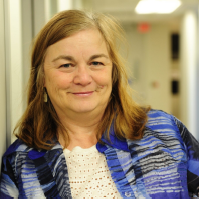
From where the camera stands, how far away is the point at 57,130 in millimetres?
1362

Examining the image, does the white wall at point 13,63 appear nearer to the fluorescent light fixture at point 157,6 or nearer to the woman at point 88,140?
the woman at point 88,140

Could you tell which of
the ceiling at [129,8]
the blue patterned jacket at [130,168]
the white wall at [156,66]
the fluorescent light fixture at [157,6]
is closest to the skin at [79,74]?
the blue patterned jacket at [130,168]

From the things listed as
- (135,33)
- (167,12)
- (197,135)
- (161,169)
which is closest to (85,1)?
(167,12)

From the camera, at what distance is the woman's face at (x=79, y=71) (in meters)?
1.19

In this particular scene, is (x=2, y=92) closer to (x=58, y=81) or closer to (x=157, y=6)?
(x=58, y=81)

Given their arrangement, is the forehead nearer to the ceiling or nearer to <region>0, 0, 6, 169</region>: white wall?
<region>0, 0, 6, 169</region>: white wall

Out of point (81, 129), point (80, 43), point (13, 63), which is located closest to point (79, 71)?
point (80, 43)

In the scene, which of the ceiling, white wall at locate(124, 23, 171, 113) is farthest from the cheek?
white wall at locate(124, 23, 171, 113)

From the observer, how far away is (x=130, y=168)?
1196mm

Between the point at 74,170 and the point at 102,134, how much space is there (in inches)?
8.6

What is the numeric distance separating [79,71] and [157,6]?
456cm

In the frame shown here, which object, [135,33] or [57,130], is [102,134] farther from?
[135,33]

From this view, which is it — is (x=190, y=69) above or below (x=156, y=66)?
below

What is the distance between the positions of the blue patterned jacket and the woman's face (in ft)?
0.69
